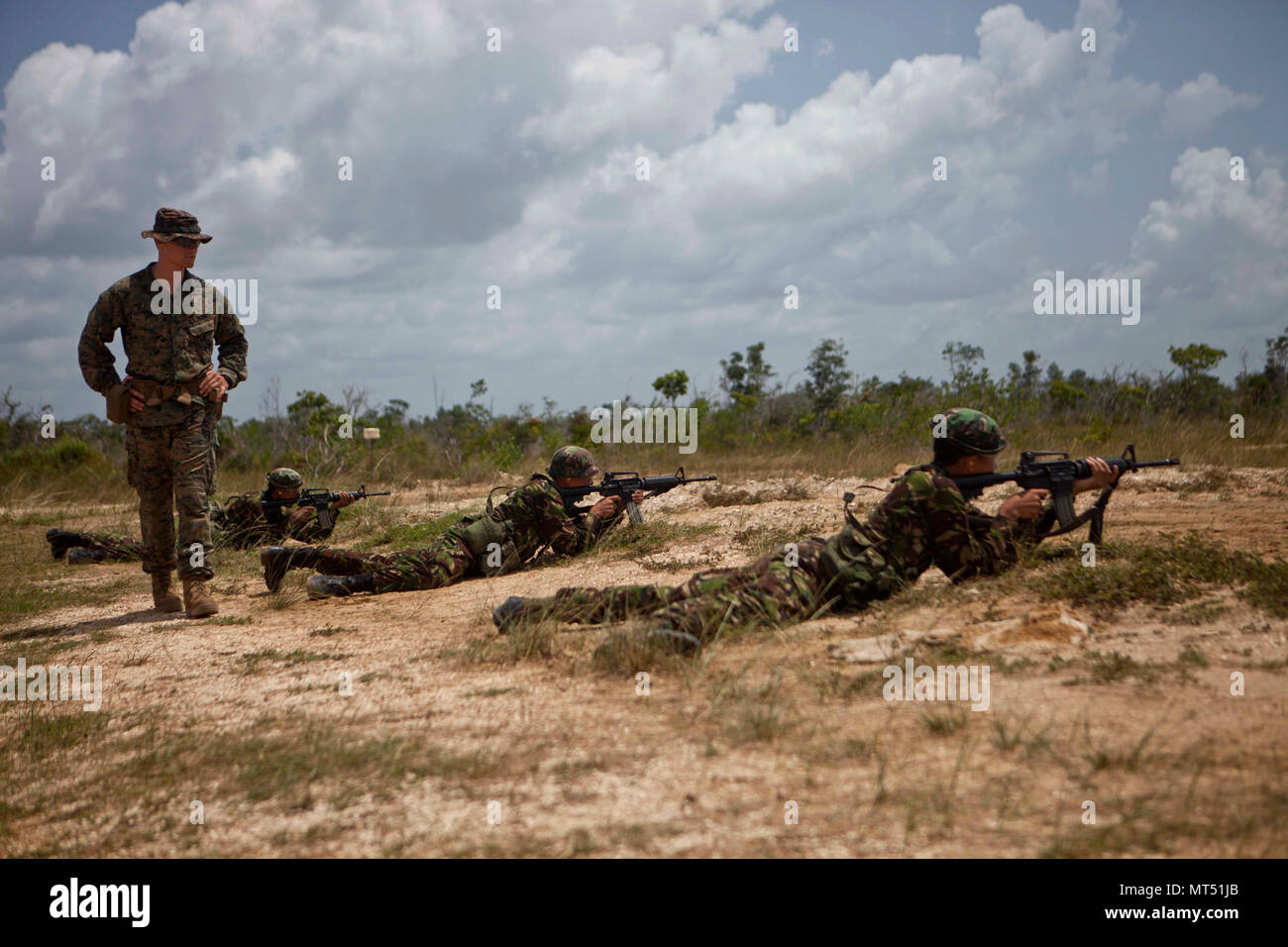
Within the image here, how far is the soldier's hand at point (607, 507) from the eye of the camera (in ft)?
22.6

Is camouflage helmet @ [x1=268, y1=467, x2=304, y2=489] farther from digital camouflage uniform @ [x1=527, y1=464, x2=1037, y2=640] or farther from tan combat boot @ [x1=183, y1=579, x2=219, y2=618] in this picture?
digital camouflage uniform @ [x1=527, y1=464, x2=1037, y2=640]

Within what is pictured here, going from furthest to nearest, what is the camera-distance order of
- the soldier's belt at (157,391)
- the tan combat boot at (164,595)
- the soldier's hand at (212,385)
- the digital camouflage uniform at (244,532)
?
the digital camouflage uniform at (244,532) → the tan combat boot at (164,595) → the soldier's hand at (212,385) → the soldier's belt at (157,391)

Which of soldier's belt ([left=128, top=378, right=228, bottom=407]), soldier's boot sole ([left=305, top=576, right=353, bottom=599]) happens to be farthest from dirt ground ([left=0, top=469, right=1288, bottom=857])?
soldier's belt ([left=128, top=378, right=228, bottom=407])

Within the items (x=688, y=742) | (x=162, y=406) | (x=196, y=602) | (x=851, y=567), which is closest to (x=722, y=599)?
(x=851, y=567)

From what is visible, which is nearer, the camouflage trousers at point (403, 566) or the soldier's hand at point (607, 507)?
the camouflage trousers at point (403, 566)

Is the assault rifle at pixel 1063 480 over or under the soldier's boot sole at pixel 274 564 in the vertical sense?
over

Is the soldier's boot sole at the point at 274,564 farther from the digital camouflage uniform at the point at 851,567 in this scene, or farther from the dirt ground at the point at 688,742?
the digital camouflage uniform at the point at 851,567

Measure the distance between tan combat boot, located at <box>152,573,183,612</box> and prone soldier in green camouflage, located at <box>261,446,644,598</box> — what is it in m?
0.58

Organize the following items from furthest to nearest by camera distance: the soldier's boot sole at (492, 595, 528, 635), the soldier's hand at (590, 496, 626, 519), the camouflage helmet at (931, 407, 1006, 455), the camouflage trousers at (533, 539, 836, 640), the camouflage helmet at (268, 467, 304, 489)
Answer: the camouflage helmet at (268, 467, 304, 489) < the soldier's hand at (590, 496, 626, 519) < the camouflage helmet at (931, 407, 1006, 455) < the soldier's boot sole at (492, 595, 528, 635) < the camouflage trousers at (533, 539, 836, 640)

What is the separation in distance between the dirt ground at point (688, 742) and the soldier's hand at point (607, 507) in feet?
6.45

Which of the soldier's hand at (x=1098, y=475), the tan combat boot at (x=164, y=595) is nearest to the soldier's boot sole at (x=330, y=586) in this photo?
the tan combat boot at (x=164, y=595)

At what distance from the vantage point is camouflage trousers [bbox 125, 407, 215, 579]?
546 cm

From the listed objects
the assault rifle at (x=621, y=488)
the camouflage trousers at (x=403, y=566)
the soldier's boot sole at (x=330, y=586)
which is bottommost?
the soldier's boot sole at (x=330, y=586)

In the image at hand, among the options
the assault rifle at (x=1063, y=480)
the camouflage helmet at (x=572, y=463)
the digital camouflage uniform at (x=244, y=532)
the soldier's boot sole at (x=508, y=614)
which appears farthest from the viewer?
the digital camouflage uniform at (x=244, y=532)
